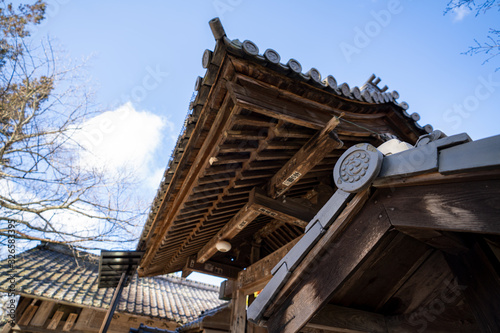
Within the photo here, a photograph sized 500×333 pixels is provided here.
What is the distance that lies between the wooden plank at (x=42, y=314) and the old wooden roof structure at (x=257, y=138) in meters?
6.38

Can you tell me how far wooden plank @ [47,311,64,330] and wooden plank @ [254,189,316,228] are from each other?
A: 9.45 m

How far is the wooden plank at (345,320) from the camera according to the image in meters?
2.10

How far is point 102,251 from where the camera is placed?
6.63m

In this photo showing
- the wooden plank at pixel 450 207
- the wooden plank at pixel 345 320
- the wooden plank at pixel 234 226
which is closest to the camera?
the wooden plank at pixel 450 207

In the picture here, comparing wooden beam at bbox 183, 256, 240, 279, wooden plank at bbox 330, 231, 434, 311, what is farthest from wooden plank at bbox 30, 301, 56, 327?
wooden plank at bbox 330, 231, 434, 311

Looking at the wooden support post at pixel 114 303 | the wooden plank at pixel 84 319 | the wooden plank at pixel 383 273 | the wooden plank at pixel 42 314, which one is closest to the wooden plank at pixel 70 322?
the wooden plank at pixel 84 319

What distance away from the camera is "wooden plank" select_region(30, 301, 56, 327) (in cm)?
860

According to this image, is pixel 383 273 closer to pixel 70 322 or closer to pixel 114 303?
pixel 114 303

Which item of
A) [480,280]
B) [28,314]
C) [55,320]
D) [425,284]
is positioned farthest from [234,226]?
[28,314]

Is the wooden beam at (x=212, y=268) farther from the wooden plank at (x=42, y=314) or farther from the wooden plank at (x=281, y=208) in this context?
the wooden plank at (x=42, y=314)

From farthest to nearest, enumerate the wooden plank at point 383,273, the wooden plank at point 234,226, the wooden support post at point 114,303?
the wooden support post at point 114,303 < the wooden plank at point 234,226 < the wooden plank at point 383,273

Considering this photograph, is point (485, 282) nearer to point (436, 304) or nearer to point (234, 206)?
point (436, 304)

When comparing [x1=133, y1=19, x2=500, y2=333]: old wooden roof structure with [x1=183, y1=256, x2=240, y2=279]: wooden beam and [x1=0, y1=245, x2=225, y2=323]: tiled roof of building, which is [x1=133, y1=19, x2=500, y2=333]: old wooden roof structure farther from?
[x1=0, y1=245, x2=225, y2=323]: tiled roof of building

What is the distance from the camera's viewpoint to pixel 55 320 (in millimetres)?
8891
